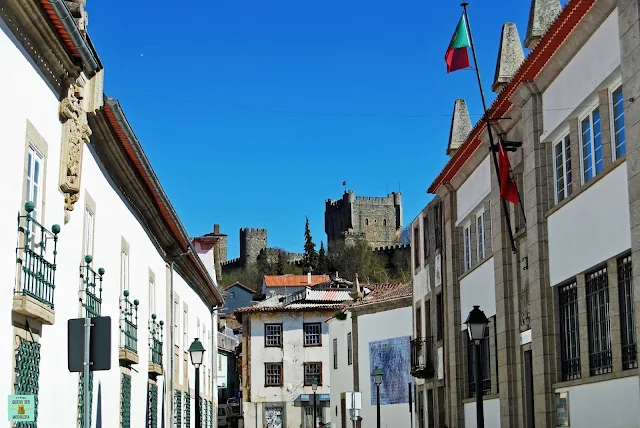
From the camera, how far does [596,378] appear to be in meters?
17.0

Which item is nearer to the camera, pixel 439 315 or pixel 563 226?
pixel 563 226

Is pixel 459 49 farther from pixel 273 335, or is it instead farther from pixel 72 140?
pixel 273 335

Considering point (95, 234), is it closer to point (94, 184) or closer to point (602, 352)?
point (94, 184)

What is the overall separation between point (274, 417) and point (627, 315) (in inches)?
1865

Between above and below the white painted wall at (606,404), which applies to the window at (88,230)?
above

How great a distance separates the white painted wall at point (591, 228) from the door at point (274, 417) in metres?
43.9

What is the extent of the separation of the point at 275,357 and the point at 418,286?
28.0 metres

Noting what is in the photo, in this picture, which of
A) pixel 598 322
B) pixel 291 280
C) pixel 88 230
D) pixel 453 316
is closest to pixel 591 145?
pixel 598 322

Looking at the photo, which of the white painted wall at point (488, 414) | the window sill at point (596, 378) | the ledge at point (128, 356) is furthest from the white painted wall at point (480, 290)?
the ledge at point (128, 356)

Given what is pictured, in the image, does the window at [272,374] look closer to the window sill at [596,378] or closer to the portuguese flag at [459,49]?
the portuguese flag at [459,49]

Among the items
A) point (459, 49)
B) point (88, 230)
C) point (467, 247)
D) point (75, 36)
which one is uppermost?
point (459, 49)

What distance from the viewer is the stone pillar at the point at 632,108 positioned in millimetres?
14320

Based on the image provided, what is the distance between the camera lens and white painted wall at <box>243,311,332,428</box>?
61.4 m

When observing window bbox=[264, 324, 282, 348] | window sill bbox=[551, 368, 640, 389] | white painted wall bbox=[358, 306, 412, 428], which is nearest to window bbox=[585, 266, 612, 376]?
window sill bbox=[551, 368, 640, 389]
